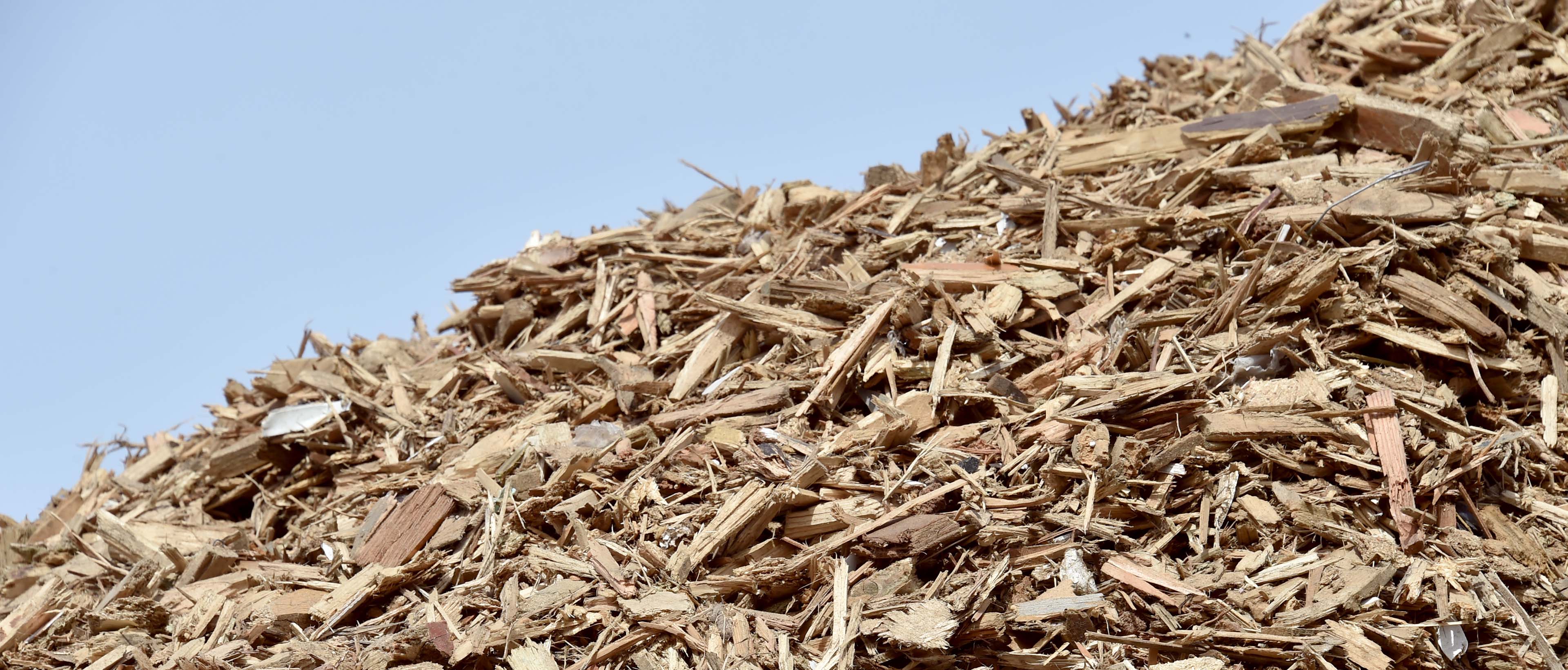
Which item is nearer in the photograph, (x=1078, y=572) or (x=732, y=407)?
(x=1078, y=572)

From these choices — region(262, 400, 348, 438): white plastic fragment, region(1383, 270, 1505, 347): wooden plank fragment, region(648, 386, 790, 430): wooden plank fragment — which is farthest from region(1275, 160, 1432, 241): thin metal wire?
region(262, 400, 348, 438): white plastic fragment

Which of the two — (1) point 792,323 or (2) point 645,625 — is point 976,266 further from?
(2) point 645,625

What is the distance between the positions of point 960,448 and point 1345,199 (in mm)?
1925

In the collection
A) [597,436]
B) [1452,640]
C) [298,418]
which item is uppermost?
[298,418]

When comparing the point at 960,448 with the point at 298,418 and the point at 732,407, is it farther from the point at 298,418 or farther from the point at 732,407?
the point at 298,418

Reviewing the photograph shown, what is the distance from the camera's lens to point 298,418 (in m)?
4.69

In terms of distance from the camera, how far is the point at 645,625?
9.50 feet

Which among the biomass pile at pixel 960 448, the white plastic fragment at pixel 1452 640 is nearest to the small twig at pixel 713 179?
the biomass pile at pixel 960 448

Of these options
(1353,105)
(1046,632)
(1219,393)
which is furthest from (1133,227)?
(1046,632)

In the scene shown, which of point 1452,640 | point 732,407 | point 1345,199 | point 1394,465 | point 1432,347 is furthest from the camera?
point 1345,199

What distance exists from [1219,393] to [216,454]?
4273mm

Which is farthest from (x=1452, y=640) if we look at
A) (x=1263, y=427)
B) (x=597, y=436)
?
(x=597, y=436)

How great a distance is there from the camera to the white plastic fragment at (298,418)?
463 cm

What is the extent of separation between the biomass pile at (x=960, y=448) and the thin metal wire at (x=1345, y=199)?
1.1 inches
